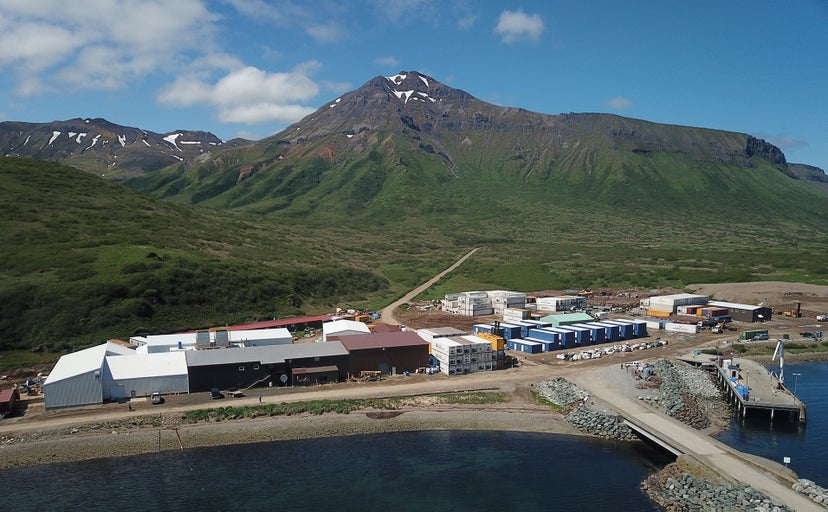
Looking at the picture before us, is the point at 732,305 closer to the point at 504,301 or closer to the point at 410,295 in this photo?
the point at 504,301

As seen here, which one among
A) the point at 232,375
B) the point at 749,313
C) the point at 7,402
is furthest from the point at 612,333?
the point at 7,402

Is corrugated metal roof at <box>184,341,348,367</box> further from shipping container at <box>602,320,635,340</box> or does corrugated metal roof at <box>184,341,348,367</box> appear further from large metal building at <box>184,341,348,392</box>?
shipping container at <box>602,320,635,340</box>

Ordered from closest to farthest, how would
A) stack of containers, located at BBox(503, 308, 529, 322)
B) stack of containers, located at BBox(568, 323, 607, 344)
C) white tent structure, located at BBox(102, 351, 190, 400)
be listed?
white tent structure, located at BBox(102, 351, 190, 400)
stack of containers, located at BBox(568, 323, 607, 344)
stack of containers, located at BBox(503, 308, 529, 322)

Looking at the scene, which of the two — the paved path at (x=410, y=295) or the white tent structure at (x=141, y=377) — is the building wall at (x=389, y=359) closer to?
the white tent structure at (x=141, y=377)

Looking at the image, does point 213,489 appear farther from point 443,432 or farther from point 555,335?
point 555,335

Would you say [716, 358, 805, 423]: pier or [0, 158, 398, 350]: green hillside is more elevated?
[0, 158, 398, 350]: green hillside

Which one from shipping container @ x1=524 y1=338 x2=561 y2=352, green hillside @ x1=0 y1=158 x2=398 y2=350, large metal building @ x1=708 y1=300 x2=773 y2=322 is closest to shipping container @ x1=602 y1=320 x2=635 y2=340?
shipping container @ x1=524 y1=338 x2=561 y2=352
